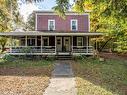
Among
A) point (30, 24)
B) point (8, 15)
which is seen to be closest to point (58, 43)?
point (8, 15)

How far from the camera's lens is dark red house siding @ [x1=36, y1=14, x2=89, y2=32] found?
4081 cm

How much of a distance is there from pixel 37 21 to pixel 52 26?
194cm

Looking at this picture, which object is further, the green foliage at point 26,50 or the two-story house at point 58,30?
the two-story house at point 58,30

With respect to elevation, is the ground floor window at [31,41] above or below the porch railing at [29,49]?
above

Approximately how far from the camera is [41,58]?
35812 millimetres

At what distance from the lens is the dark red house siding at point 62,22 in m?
40.8

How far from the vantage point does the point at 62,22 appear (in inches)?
1620

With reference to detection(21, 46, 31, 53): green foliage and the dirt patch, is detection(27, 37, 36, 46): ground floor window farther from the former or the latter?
the dirt patch

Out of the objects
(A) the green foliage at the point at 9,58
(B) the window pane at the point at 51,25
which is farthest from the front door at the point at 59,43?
(A) the green foliage at the point at 9,58

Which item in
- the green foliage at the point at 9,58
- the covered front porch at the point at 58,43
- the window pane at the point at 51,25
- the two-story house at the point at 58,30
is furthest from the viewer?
the window pane at the point at 51,25

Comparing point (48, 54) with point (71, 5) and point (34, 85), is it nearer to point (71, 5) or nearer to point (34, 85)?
point (34, 85)

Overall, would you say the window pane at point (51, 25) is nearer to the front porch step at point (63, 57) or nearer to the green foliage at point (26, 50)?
the front porch step at point (63, 57)

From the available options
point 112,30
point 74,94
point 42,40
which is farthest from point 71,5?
point 42,40

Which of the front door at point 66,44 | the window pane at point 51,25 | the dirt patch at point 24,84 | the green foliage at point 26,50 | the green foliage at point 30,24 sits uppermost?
the green foliage at point 30,24
